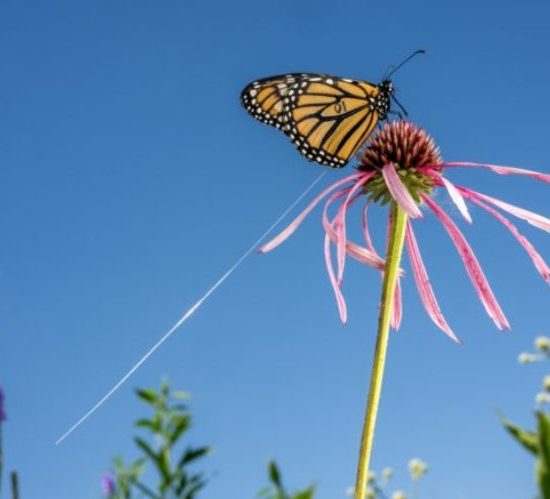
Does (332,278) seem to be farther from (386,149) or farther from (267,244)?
(386,149)

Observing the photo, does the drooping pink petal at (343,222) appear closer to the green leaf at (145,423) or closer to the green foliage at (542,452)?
the green leaf at (145,423)

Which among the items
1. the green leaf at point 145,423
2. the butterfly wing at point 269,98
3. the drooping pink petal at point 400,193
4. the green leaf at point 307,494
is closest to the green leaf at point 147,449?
the green leaf at point 145,423

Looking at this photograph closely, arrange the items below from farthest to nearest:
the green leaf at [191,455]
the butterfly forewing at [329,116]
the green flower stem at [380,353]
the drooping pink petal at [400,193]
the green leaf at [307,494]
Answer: the butterfly forewing at [329,116]
the drooping pink petal at [400,193]
the green flower stem at [380,353]
the green leaf at [191,455]
the green leaf at [307,494]

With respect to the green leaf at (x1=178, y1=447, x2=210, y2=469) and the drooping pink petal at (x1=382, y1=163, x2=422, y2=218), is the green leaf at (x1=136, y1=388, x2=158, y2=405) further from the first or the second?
the drooping pink petal at (x1=382, y1=163, x2=422, y2=218)

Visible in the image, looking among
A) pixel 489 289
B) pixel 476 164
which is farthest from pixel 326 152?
pixel 489 289

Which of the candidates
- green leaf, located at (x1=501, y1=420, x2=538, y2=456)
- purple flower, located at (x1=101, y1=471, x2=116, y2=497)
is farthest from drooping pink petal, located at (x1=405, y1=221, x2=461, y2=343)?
green leaf, located at (x1=501, y1=420, x2=538, y2=456)
